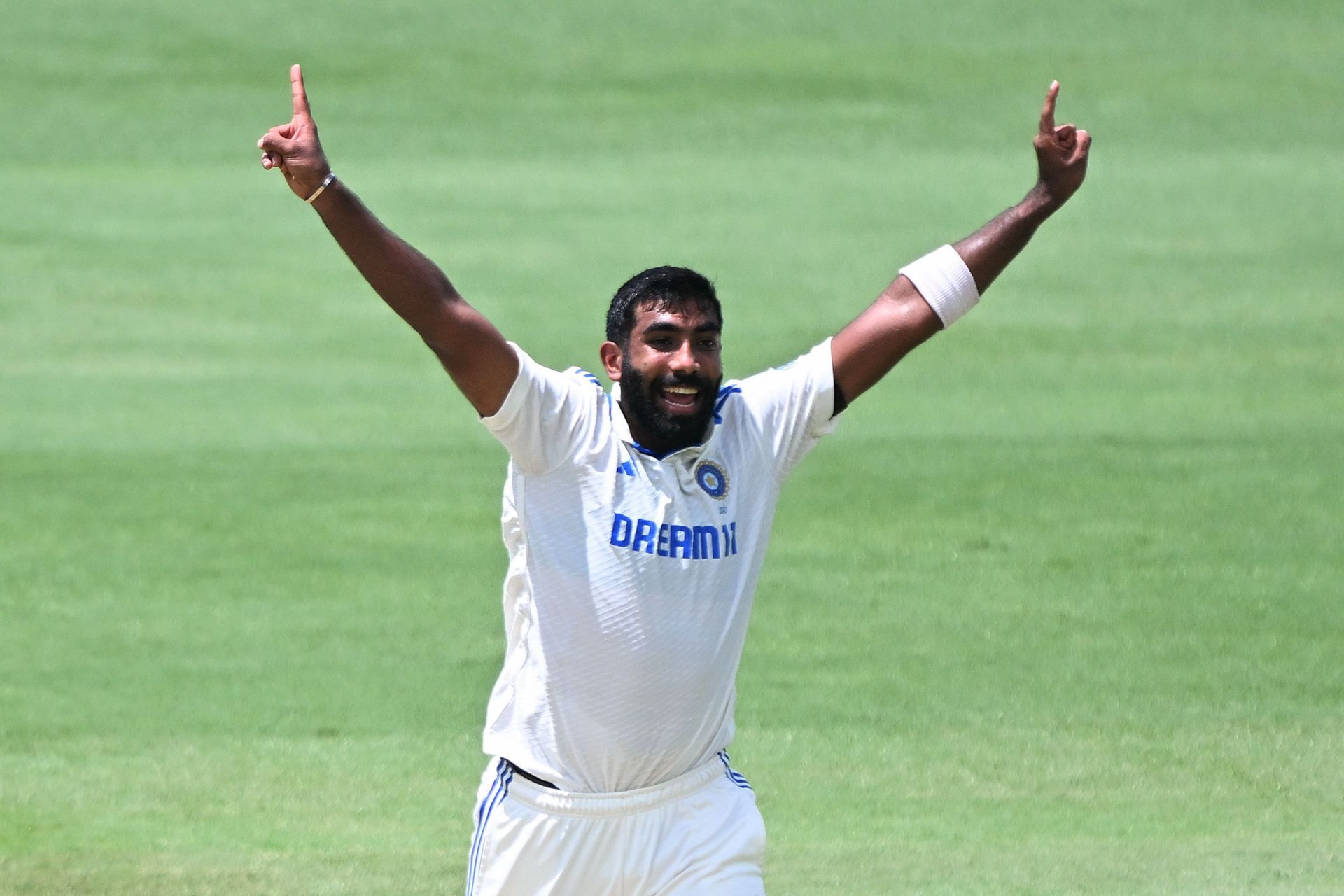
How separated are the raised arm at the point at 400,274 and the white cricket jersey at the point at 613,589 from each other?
0.06 m

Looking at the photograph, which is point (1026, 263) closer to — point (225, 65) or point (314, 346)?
point (314, 346)

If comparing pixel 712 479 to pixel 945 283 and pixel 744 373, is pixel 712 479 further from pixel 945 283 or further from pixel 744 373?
pixel 744 373

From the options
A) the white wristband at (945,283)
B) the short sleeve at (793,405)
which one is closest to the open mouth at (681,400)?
the short sleeve at (793,405)

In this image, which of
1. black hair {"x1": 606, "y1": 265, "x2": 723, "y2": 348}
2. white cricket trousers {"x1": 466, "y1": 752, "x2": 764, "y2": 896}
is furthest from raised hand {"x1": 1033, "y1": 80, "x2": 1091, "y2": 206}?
white cricket trousers {"x1": 466, "y1": 752, "x2": 764, "y2": 896}

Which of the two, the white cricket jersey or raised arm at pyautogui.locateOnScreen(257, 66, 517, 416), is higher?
raised arm at pyautogui.locateOnScreen(257, 66, 517, 416)

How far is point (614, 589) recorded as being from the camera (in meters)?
4.59

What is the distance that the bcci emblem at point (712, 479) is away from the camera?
4.69 meters

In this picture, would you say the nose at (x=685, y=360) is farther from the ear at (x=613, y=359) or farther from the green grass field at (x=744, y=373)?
the green grass field at (x=744, y=373)

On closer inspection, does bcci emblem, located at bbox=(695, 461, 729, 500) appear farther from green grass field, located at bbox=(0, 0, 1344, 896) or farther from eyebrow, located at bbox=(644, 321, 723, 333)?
green grass field, located at bbox=(0, 0, 1344, 896)

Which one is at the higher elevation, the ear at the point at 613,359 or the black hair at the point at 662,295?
the black hair at the point at 662,295

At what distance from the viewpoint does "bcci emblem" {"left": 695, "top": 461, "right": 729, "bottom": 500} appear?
469 centimetres

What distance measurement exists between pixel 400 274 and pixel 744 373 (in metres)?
7.41

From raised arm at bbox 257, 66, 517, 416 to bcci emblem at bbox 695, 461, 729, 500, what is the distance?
50 cm

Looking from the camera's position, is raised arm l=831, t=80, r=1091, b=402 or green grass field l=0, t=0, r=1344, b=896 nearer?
raised arm l=831, t=80, r=1091, b=402
